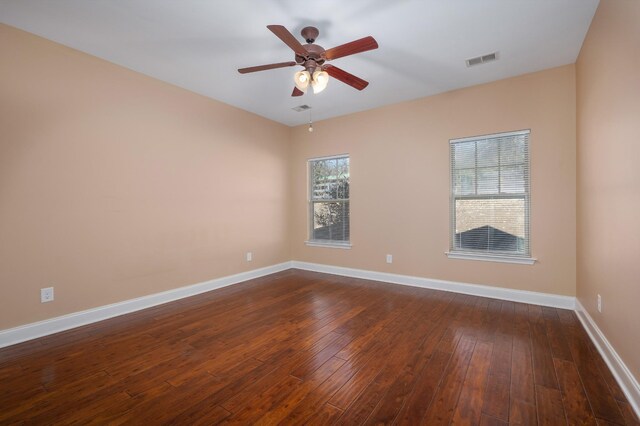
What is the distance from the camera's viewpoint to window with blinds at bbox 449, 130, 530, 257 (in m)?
3.52

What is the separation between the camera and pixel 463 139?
387cm

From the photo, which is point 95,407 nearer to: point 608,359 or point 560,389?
point 560,389

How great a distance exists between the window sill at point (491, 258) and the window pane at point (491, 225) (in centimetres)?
10

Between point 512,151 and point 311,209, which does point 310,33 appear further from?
point 311,209

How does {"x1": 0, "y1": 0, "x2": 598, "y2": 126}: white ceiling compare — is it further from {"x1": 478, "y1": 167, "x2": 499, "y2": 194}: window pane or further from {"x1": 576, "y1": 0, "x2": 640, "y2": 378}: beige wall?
{"x1": 478, "y1": 167, "x2": 499, "y2": 194}: window pane

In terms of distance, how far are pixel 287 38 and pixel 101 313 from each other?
10.9 ft

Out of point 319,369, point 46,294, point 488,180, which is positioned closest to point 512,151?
point 488,180

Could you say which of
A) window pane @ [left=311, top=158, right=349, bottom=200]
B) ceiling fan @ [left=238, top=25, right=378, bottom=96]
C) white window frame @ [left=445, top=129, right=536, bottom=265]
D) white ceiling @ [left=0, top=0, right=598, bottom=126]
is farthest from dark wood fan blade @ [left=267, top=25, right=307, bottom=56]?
window pane @ [left=311, top=158, right=349, bottom=200]

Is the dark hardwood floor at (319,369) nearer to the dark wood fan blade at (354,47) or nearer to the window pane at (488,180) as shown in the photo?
the window pane at (488,180)

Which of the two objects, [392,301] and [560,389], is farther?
[392,301]

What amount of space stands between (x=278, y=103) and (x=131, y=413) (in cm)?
397

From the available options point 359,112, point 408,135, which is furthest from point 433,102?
point 359,112

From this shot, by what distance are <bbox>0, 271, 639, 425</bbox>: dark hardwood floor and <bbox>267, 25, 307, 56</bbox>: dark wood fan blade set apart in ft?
7.84

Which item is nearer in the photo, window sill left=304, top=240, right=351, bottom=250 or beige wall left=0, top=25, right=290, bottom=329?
beige wall left=0, top=25, right=290, bottom=329
